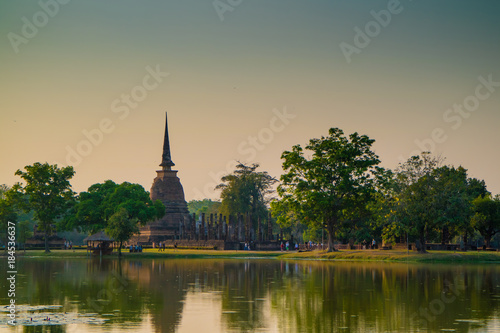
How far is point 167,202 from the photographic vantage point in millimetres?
113875

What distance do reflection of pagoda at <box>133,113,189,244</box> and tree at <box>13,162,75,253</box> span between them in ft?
76.1

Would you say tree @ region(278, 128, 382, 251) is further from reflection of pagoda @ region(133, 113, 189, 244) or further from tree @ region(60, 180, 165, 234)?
reflection of pagoda @ region(133, 113, 189, 244)

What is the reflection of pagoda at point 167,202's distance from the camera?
4245 inches

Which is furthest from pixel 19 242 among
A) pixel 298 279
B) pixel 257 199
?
pixel 298 279

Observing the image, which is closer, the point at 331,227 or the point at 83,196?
the point at 331,227

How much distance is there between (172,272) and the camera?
43281 millimetres

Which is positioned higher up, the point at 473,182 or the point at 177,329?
the point at 473,182

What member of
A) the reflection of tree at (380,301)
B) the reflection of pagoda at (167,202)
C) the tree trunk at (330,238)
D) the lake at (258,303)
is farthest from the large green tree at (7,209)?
the reflection of tree at (380,301)

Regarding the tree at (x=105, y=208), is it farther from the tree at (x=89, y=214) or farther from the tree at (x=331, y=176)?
the tree at (x=331, y=176)

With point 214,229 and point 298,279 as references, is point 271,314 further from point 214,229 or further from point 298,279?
point 214,229

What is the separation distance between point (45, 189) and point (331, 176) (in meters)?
34.6

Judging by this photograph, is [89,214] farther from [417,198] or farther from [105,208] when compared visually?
[417,198]

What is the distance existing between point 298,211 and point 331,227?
365 centimetres

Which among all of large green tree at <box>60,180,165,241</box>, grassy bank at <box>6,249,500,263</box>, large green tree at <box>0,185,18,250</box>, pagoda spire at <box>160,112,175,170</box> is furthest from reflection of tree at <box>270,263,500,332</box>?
pagoda spire at <box>160,112,175,170</box>
